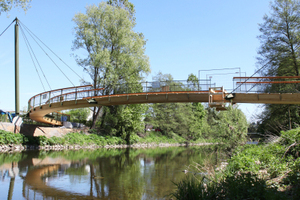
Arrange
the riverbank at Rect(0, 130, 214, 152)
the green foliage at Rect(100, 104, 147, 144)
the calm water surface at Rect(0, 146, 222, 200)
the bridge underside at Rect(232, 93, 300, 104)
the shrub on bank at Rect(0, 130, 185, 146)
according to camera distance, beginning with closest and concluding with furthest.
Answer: the calm water surface at Rect(0, 146, 222, 200)
the bridge underside at Rect(232, 93, 300, 104)
the riverbank at Rect(0, 130, 214, 152)
the shrub on bank at Rect(0, 130, 185, 146)
the green foliage at Rect(100, 104, 147, 144)

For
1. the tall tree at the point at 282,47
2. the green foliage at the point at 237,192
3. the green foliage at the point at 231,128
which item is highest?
the tall tree at the point at 282,47

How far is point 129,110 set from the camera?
3556 centimetres

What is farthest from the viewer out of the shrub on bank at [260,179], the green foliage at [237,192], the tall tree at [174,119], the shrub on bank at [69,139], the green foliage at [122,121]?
the tall tree at [174,119]

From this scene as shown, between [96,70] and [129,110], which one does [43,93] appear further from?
[129,110]

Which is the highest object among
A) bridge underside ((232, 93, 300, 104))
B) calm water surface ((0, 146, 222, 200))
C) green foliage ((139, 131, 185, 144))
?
bridge underside ((232, 93, 300, 104))

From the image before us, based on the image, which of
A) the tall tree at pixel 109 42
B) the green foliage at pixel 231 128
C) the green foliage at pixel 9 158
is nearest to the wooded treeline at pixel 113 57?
the tall tree at pixel 109 42

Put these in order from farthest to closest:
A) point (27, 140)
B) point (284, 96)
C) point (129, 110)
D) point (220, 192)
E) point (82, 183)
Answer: point (129, 110) < point (27, 140) < point (284, 96) < point (82, 183) < point (220, 192)

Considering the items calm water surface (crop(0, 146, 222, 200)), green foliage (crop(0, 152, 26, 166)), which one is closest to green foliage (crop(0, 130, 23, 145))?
green foliage (crop(0, 152, 26, 166))

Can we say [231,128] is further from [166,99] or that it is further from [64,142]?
[64,142]

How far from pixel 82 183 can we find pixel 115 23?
84.9 feet

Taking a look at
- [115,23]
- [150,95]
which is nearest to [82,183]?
[150,95]

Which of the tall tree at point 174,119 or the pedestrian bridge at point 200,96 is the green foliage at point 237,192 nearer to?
the pedestrian bridge at point 200,96

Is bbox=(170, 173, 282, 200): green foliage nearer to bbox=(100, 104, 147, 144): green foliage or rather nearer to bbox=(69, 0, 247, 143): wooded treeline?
bbox=(69, 0, 247, 143): wooded treeline

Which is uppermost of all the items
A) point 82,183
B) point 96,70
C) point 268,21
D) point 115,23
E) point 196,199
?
point 115,23
